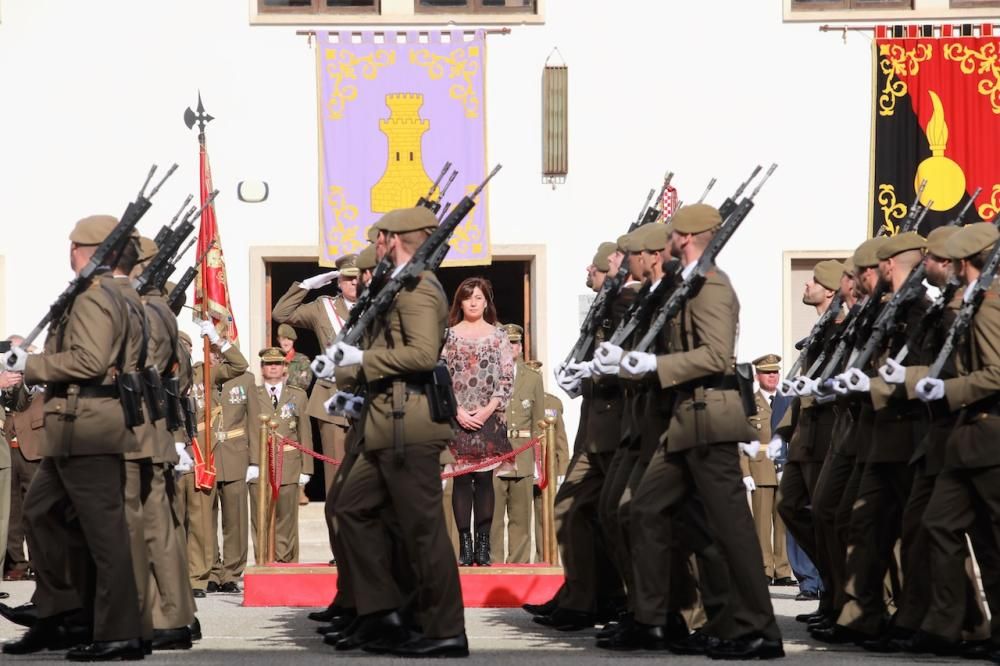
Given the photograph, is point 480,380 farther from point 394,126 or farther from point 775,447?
point 394,126

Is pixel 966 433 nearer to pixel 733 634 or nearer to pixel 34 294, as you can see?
pixel 733 634

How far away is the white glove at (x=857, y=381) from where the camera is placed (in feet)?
32.2

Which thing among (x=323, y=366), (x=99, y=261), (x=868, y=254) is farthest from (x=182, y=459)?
(x=868, y=254)

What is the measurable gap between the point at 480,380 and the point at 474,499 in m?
0.86

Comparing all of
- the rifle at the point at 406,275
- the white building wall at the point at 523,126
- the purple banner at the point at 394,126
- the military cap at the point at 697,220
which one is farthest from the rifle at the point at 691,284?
the purple banner at the point at 394,126

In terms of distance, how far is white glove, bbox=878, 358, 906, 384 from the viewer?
9.53 metres

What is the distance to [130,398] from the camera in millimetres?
9391

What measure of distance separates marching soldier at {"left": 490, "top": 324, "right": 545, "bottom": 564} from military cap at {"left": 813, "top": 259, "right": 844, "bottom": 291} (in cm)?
265

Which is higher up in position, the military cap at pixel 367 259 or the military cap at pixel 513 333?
the military cap at pixel 367 259

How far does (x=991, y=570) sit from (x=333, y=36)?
9753 millimetres

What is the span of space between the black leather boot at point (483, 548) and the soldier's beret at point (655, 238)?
3.21 meters

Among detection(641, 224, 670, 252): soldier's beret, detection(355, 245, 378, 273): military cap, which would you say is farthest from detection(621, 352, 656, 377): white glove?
detection(355, 245, 378, 273): military cap

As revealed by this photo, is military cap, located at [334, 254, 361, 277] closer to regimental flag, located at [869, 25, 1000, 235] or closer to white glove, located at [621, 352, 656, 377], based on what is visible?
white glove, located at [621, 352, 656, 377]

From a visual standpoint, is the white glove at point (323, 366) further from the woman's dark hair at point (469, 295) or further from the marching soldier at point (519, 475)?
the marching soldier at point (519, 475)
